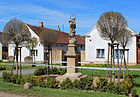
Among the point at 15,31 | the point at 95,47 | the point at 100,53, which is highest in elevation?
the point at 15,31

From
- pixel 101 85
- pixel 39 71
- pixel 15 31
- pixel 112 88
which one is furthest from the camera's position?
pixel 39 71

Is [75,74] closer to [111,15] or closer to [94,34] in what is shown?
[111,15]

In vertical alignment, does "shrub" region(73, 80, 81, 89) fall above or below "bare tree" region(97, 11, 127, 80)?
below

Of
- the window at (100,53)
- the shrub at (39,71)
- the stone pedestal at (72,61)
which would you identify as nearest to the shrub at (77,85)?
the stone pedestal at (72,61)

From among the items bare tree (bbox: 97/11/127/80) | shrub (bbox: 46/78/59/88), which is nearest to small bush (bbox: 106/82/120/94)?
bare tree (bbox: 97/11/127/80)

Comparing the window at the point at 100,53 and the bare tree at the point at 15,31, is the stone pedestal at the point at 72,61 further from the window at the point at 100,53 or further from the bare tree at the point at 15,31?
the window at the point at 100,53

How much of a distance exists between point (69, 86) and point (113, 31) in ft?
11.7

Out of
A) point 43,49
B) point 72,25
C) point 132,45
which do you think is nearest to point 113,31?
point 72,25

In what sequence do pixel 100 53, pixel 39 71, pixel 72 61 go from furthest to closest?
pixel 100 53 < pixel 39 71 < pixel 72 61

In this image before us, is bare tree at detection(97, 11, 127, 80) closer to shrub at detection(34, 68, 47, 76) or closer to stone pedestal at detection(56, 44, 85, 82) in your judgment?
stone pedestal at detection(56, 44, 85, 82)

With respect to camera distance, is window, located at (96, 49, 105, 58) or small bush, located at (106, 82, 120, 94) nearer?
small bush, located at (106, 82, 120, 94)

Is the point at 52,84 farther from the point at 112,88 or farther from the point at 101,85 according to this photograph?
the point at 112,88

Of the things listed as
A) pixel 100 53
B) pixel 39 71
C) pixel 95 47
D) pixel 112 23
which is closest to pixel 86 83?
pixel 112 23

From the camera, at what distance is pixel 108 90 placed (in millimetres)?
7840
